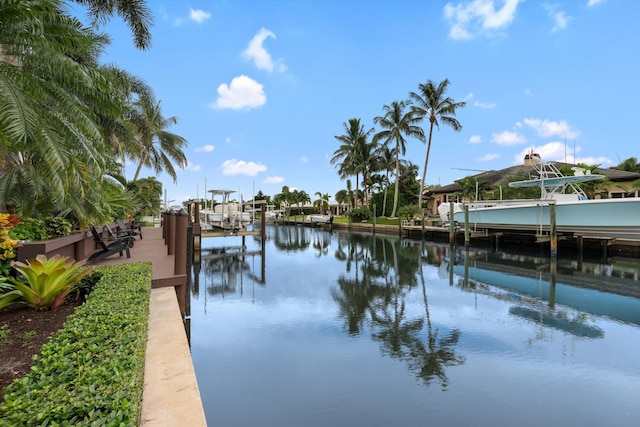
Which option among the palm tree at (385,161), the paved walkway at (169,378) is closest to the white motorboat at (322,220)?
the palm tree at (385,161)

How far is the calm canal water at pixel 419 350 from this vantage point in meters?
4.46

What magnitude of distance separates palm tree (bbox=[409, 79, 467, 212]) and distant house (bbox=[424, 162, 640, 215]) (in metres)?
5.46

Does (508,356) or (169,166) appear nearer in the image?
(508,356)

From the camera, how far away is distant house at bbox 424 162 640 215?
26.8 meters

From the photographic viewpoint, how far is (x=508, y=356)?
605 cm

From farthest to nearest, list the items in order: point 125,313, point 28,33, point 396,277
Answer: point 396,277, point 28,33, point 125,313

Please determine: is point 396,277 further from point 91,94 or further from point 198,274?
point 91,94

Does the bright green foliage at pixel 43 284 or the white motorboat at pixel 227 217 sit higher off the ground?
the white motorboat at pixel 227 217

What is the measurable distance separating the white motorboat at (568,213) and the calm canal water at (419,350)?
3088 mm

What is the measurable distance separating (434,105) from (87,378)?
114ft

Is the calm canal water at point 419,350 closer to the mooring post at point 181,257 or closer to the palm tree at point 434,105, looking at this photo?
the mooring post at point 181,257

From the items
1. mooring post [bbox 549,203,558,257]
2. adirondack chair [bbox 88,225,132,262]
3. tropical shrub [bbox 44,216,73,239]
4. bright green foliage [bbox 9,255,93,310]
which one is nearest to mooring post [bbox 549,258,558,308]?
mooring post [bbox 549,203,558,257]

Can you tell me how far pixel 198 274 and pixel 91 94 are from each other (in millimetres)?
9465

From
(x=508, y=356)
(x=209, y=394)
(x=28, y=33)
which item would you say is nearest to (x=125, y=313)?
(x=209, y=394)
